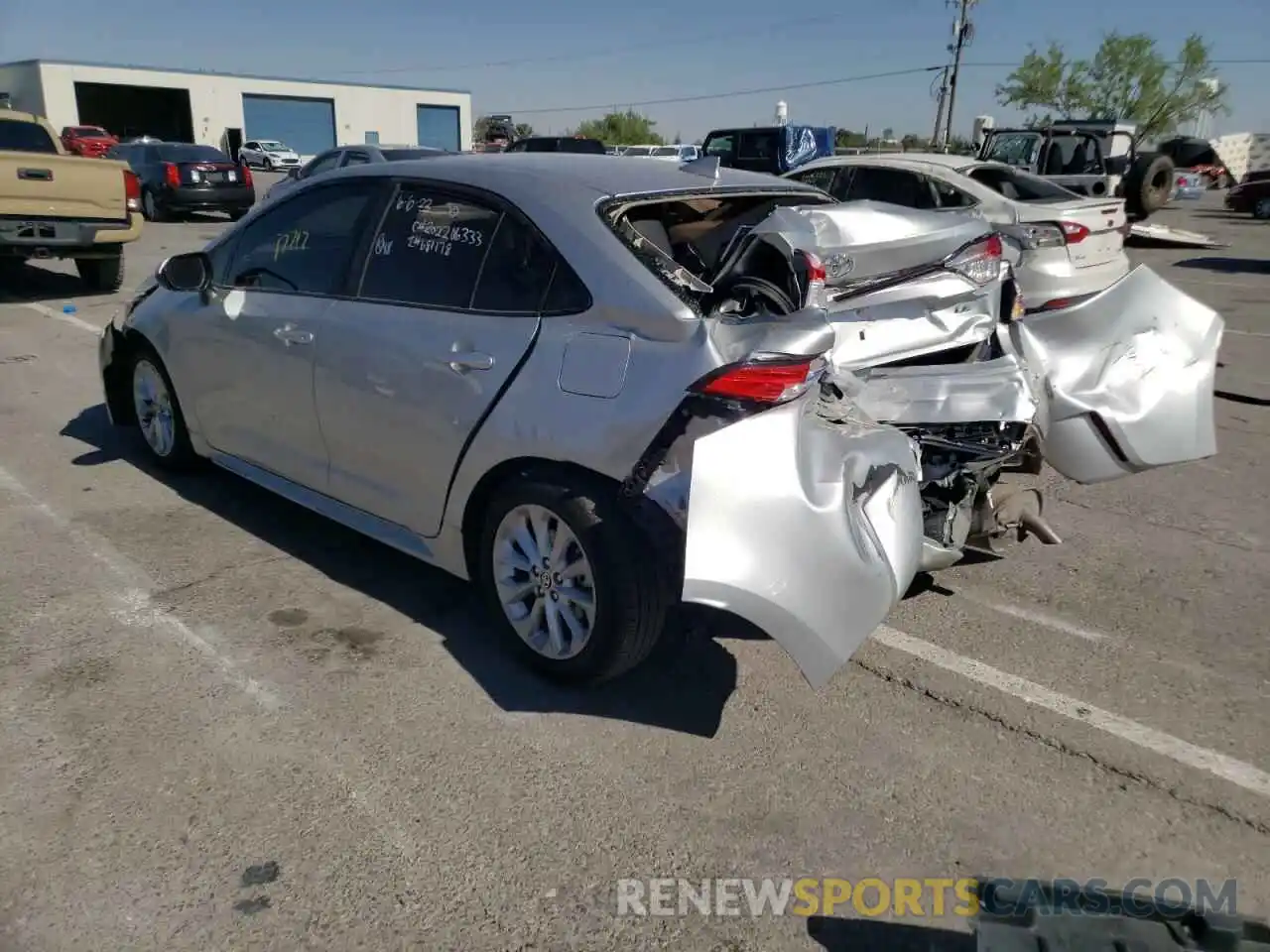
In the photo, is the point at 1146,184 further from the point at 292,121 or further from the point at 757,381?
the point at 292,121

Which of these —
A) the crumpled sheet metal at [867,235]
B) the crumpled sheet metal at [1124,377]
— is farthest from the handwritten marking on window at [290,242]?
the crumpled sheet metal at [1124,377]

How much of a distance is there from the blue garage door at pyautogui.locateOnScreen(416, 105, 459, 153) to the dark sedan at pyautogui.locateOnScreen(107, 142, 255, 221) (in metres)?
45.1

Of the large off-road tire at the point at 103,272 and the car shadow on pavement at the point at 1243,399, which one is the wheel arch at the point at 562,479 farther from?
the large off-road tire at the point at 103,272

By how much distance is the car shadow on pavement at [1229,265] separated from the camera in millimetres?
15547

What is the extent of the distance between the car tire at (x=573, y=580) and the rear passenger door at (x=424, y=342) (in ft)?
1.09

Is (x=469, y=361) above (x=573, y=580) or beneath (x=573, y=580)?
above

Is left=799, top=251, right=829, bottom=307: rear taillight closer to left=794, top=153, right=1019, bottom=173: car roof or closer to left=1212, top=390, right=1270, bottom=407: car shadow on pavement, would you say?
left=1212, top=390, right=1270, bottom=407: car shadow on pavement

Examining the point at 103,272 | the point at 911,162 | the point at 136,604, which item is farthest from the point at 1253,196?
the point at 136,604

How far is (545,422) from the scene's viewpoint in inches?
123

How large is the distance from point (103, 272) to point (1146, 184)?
19.3 meters

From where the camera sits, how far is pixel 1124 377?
162 inches

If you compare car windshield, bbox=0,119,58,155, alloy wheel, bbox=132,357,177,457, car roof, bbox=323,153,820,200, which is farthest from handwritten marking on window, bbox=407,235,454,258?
car windshield, bbox=0,119,58,155

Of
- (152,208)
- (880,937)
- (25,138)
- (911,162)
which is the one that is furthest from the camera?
(152,208)

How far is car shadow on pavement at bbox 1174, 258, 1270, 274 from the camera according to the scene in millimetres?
15547
